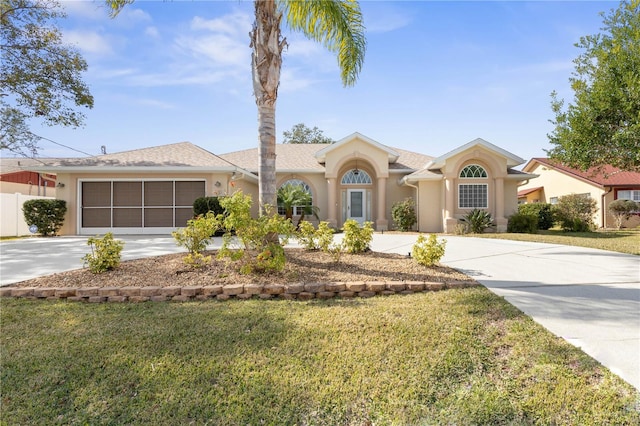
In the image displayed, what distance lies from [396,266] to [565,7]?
9.87m

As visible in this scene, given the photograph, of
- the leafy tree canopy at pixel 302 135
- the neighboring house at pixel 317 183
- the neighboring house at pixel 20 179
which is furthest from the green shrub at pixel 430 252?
A: the leafy tree canopy at pixel 302 135

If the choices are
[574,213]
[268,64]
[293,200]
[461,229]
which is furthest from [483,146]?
[268,64]

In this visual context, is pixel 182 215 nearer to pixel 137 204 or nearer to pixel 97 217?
pixel 137 204

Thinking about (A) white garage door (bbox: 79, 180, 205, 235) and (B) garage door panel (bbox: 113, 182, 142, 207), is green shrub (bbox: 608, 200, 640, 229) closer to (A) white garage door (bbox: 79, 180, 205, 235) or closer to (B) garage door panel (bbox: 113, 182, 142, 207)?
(A) white garage door (bbox: 79, 180, 205, 235)

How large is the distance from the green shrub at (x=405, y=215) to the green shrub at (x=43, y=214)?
16948 mm

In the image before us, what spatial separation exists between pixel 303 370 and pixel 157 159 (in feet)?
53.4

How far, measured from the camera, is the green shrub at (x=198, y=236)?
22.0ft

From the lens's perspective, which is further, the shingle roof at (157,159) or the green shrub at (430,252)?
the shingle roof at (157,159)

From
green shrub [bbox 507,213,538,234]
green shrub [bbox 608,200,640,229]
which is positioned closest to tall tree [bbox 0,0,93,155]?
green shrub [bbox 507,213,538,234]

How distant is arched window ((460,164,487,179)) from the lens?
1862 cm

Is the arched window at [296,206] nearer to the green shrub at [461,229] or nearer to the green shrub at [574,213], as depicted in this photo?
the green shrub at [461,229]

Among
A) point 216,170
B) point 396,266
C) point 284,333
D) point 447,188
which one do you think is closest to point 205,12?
point 216,170

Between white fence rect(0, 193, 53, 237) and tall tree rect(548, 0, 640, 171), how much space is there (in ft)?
84.9

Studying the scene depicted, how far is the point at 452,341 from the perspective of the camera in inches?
148
